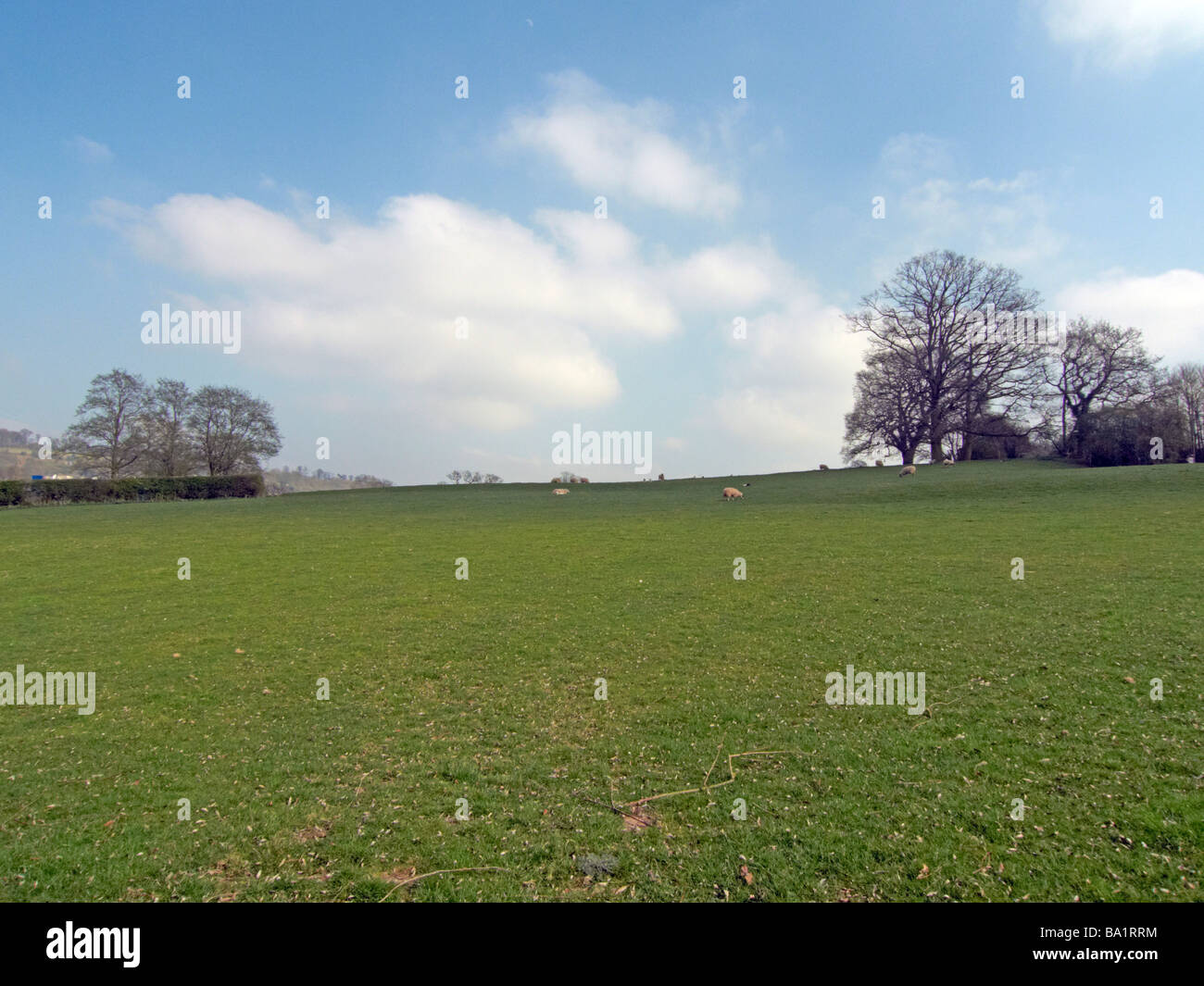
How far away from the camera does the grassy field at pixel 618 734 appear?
460 cm

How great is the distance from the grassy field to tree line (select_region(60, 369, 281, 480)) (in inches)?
2243

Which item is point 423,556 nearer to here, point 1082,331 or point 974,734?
point 974,734

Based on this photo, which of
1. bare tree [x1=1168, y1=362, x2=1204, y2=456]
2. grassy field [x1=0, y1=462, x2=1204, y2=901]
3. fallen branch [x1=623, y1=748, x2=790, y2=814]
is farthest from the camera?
bare tree [x1=1168, y1=362, x2=1204, y2=456]

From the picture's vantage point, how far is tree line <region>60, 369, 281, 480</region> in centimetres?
6216

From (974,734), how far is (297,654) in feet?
33.7

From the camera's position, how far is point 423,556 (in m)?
20.9

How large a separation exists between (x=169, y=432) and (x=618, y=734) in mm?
76306

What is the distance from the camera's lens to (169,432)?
65.6 meters

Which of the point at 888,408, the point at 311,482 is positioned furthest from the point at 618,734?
the point at 311,482
